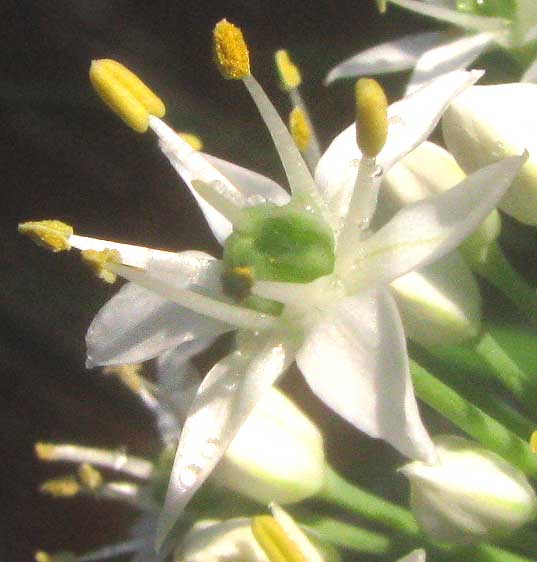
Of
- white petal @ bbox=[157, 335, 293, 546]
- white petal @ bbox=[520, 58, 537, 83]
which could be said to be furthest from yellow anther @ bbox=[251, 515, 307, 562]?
white petal @ bbox=[520, 58, 537, 83]

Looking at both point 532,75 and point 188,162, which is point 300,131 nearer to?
point 188,162

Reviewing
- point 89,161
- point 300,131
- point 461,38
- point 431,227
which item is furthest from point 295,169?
point 89,161

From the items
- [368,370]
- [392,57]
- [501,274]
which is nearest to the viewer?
[368,370]

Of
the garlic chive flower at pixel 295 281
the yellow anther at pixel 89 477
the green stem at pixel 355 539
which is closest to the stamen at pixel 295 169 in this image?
the garlic chive flower at pixel 295 281

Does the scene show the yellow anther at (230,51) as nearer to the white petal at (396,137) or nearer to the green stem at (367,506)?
the white petal at (396,137)

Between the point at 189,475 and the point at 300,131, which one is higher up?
the point at 300,131

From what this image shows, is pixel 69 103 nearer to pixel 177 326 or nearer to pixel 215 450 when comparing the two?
pixel 177 326
